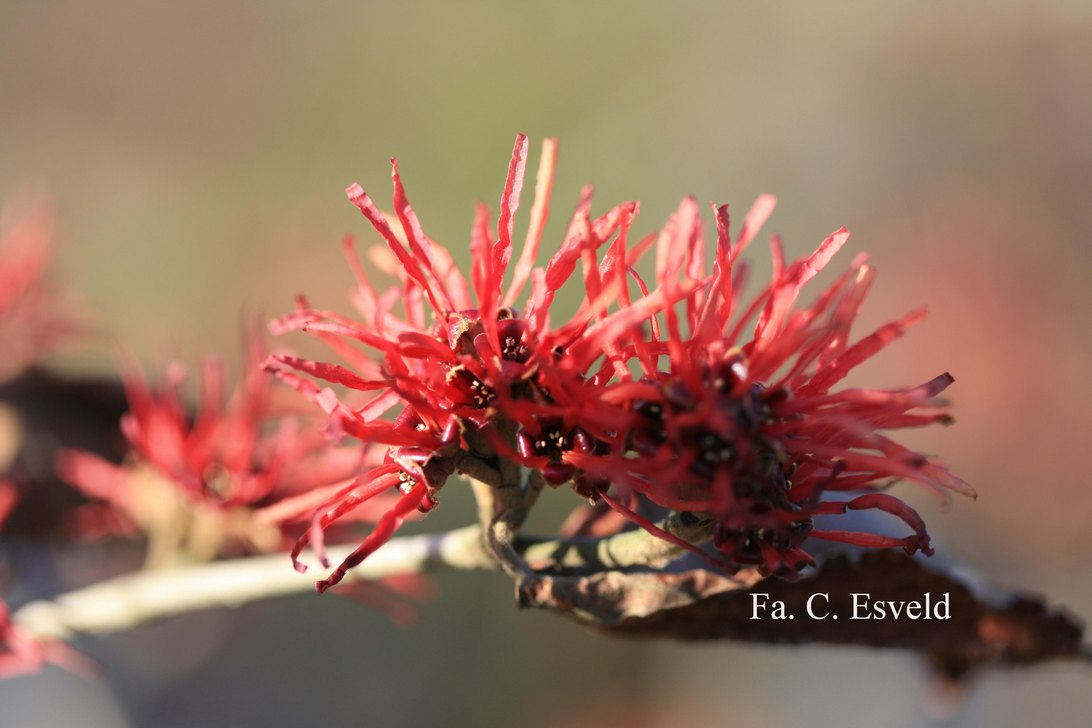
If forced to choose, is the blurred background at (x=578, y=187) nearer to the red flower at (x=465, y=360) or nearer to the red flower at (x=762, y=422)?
the red flower at (x=465, y=360)

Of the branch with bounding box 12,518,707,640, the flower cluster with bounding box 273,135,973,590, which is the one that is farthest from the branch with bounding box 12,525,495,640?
the flower cluster with bounding box 273,135,973,590

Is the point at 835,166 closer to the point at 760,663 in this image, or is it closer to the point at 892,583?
the point at 760,663

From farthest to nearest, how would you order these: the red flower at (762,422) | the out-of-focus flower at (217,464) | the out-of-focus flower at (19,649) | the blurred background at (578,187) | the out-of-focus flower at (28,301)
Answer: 1. the blurred background at (578,187)
2. the out-of-focus flower at (28,301)
3. the out-of-focus flower at (217,464)
4. the out-of-focus flower at (19,649)
5. the red flower at (762,422)

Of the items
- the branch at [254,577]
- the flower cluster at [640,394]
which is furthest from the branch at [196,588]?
the flower cluster at [640,394]

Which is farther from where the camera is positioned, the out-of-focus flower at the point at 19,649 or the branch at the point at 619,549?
the out-of-focus flower at the point at 19,649

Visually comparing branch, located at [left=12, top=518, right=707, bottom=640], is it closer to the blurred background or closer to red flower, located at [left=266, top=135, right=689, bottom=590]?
red flower, located at [left=266, top=135, right=689, bottom=590]

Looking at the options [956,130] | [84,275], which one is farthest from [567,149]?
[84,275]
